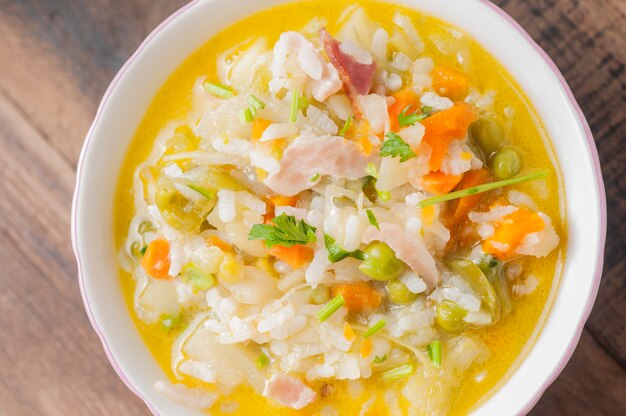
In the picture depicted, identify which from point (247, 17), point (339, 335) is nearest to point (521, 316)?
point (339, 335)

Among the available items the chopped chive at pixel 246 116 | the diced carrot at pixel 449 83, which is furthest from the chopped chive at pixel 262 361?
the diced carrot at pixel 449 83

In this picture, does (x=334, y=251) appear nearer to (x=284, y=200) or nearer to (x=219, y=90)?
(x=284, y=200)

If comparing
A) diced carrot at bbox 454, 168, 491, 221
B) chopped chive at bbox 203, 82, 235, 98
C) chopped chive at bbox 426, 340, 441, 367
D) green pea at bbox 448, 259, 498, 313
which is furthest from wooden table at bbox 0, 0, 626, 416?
green pea at bbox 448, 259, 498, 313

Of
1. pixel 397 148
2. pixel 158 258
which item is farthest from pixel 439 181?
pixel 158 258

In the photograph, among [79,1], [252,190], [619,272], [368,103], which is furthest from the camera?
[79,1]

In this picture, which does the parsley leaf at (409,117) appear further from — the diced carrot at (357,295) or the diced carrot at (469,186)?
the diced carrot at (357,295)

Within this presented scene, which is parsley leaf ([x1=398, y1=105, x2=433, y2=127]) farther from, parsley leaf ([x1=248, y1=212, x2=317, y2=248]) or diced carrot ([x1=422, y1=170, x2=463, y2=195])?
parsley leaf ([x1=248, y1=212, x2=317, y2=248])

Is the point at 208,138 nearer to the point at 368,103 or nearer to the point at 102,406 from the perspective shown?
the point at 368,103
